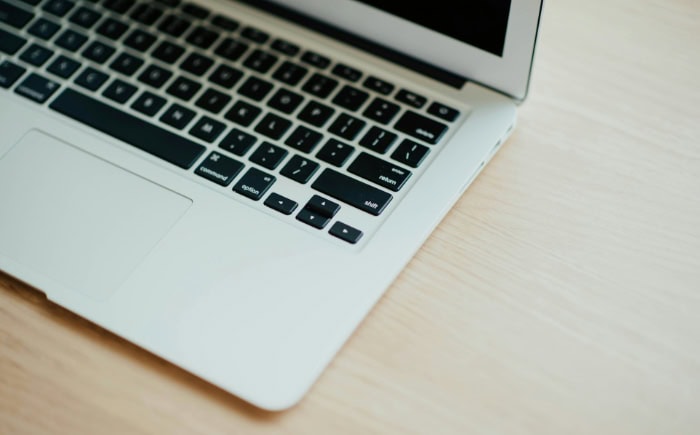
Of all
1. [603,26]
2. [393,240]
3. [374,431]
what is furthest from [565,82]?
[374,431]

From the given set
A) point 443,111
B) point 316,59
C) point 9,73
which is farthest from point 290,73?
point 9,73

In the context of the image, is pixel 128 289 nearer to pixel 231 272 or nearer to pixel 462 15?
pixel 231 272

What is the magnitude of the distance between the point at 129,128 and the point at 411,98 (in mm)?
220

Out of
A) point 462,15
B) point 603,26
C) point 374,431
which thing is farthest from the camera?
point 603,26

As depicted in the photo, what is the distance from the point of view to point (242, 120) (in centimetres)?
63

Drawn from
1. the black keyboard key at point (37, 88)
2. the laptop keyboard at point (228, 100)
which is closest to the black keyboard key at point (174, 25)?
the laptop keyboard at point (228, 100)

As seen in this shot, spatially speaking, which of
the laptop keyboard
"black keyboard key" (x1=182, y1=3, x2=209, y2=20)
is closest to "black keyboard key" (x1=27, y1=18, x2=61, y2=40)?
the laptop keyboard

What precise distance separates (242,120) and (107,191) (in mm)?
115

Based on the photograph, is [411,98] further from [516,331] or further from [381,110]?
[516,331]

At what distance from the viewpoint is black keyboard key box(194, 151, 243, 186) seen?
0.60 m

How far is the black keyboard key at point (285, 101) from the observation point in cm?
64

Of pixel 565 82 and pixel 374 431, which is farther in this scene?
pixel 565 82

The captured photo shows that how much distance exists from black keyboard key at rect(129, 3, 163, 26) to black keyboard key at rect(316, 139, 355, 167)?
0.72 ft

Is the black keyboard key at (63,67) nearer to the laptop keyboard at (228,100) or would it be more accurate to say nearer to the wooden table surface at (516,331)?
the laptop keyboard at (228,100)
